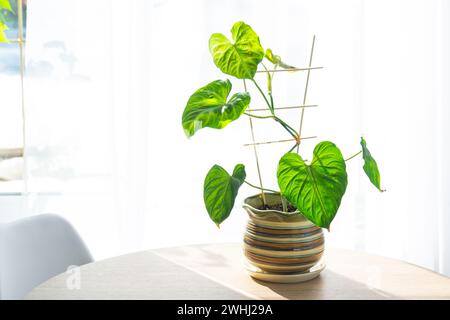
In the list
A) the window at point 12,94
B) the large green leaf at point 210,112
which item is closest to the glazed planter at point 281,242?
the large green leaf at point 210,112

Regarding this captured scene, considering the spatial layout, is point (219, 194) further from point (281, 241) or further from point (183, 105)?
point (183, 105)

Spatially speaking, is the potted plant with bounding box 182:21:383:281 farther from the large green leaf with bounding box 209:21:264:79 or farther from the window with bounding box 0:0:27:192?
the window with bounding box 0:0:27:192

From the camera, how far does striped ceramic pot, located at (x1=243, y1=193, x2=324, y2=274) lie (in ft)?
4.25

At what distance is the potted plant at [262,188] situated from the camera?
117 centimetres

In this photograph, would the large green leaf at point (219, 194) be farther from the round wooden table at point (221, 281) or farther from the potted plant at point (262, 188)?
the round wooden table at point (221, 281)

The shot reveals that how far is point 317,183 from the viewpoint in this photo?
3.83 feet

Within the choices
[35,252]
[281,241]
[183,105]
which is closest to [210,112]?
[281,241]

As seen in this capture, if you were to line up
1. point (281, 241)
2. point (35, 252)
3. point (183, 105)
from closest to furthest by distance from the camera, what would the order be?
point (281, 241) < point (35, 252) < point (183, 105)

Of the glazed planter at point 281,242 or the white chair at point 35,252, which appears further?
the white chair at point 35,252

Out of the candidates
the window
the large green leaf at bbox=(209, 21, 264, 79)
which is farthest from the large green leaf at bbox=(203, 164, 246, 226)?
Result: the window

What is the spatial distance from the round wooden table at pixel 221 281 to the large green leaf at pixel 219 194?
0.62 feet

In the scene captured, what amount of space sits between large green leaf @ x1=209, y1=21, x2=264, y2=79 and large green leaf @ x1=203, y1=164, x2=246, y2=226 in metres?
0.22

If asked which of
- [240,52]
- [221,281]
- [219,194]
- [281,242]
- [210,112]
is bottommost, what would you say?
[221,281]

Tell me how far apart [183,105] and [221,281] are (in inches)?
49.3
